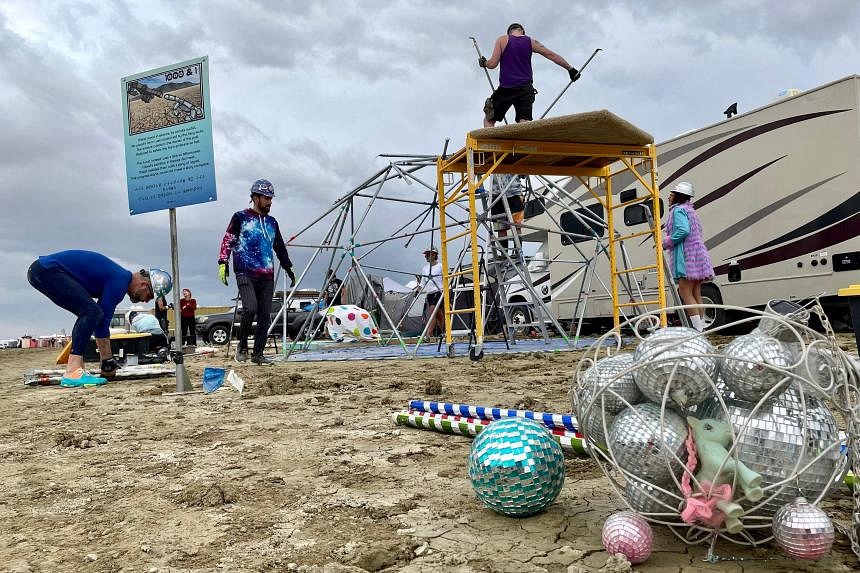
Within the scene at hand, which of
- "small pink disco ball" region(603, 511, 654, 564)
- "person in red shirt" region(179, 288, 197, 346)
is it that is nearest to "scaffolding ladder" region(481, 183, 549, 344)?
"small pink disco ball" region(603, 511, 654, 564)

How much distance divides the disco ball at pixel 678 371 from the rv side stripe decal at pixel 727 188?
7747 mm

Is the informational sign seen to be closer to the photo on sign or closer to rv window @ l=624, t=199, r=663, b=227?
the photo on sign

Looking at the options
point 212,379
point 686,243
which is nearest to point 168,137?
point 212,379

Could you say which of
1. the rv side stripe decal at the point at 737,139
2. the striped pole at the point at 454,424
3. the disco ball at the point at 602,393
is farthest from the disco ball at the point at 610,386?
the rv side stripe decal at the point at 737,139

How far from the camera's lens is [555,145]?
6.11 metres

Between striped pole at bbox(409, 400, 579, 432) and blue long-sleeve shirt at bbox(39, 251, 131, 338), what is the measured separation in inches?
157

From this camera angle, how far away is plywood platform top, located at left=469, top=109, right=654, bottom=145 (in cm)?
545

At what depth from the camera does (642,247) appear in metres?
9.89

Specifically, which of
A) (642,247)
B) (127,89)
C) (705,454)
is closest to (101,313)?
(127,89)

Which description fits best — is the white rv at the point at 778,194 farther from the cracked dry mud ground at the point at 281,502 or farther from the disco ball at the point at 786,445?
the disco ball at the point at 786,445

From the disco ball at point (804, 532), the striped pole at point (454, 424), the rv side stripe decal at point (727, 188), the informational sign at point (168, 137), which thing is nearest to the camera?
the disco ball at point (804, 532)

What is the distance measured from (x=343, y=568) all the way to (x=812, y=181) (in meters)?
8.09

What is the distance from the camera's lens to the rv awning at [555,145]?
18.3ft

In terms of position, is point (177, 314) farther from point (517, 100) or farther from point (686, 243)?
point (686, 243)
